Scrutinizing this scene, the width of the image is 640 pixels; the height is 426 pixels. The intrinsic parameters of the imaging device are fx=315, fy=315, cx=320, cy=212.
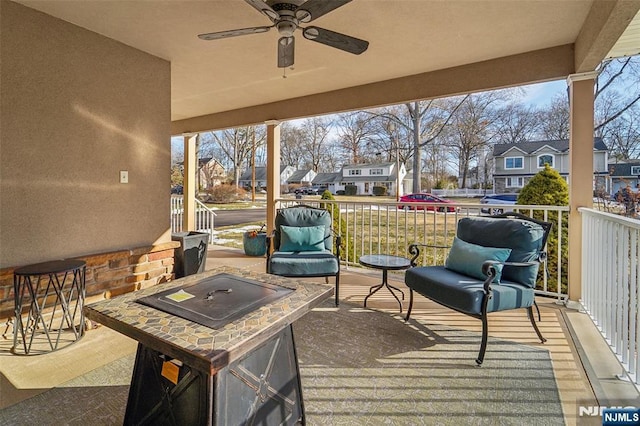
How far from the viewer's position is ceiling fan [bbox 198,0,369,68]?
1839mm

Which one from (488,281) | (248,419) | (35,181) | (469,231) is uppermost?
(35,181)

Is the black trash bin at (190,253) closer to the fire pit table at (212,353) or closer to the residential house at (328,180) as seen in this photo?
the fire pit table at (212,353)

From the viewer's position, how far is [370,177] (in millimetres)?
9289

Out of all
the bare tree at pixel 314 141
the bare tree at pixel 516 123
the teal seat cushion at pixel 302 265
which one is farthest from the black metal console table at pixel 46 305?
the bare tree at pixel 516 123

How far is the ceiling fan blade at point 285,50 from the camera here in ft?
7.02

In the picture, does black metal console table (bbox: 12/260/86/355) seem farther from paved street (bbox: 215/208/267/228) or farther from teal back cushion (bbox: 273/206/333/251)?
paved street (bbox: 215/208/267/228)

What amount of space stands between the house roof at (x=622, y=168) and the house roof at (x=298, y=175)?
760 centimetres

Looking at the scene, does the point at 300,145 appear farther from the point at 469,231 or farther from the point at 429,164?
the point at 469,231

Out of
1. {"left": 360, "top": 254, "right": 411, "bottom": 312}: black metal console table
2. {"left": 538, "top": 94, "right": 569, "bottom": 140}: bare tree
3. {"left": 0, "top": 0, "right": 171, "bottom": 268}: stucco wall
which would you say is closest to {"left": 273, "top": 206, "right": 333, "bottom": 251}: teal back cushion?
{"left": 360, "top": 254, "right": 411, "bottom": 312}: black metal console table

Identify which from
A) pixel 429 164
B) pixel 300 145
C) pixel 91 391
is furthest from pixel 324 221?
pixel 300 145

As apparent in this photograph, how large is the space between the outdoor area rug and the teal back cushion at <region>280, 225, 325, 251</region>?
43.3 inches

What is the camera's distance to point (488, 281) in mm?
2180

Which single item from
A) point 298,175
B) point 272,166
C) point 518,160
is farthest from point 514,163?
point 272,166

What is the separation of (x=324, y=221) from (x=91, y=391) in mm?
2560
